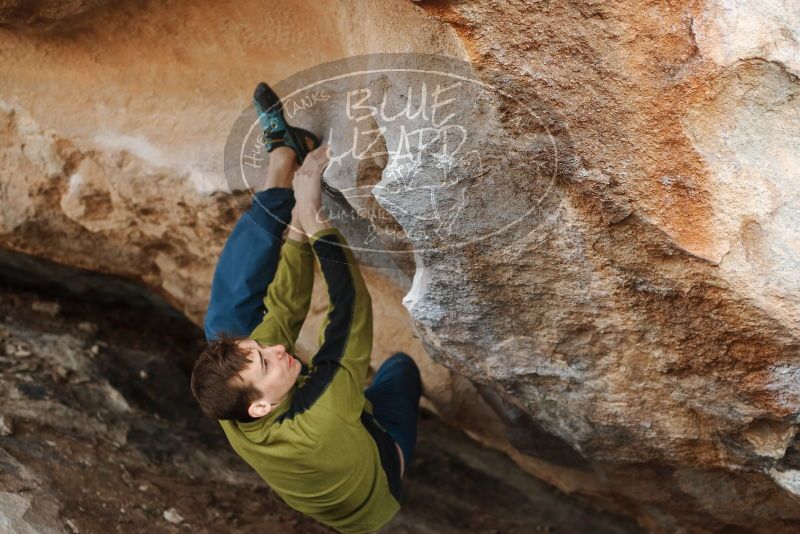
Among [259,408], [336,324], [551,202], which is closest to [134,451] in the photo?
[259,408]

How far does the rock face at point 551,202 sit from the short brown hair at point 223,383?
0.37m

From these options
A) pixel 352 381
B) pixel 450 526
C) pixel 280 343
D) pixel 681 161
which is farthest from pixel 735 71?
Answer: pixel 450 526

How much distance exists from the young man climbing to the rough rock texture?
38cm

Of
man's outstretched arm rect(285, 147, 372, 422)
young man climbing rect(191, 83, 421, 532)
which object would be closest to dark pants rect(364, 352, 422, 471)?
young man climbing rect(191, 83, 421, 532)

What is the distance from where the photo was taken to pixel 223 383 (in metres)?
1.77

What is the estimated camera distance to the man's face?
1783 millimetres

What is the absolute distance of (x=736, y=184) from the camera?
142cm

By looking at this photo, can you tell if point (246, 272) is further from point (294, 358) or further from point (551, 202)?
point (551, 202)

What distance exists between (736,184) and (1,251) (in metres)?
2.00

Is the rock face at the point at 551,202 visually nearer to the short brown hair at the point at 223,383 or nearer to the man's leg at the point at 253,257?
the man's leg at the point at 253,257

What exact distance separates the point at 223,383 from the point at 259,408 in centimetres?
9

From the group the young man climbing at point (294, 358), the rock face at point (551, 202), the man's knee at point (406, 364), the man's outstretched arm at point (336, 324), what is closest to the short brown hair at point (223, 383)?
the young man climbing at point (294, 358)

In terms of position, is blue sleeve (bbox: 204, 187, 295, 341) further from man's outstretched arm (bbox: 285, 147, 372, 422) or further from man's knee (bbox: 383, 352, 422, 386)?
man's knee (bbox: 383, 352, 422, 386)

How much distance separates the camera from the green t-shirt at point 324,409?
183 centimetres
